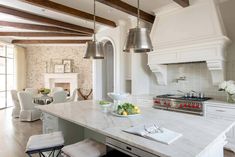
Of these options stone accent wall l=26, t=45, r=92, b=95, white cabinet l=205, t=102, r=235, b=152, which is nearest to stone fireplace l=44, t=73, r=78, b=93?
stone accent wall l=26, t=45, r=92, b=95

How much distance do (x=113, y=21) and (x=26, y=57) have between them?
5.93 metres

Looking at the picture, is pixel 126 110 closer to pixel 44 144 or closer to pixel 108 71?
pixel 44 144

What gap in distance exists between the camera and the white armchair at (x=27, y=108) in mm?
5669

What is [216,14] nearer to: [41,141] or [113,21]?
[113,21]

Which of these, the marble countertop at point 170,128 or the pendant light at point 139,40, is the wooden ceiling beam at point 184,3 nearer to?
the pendant light at point 139,40

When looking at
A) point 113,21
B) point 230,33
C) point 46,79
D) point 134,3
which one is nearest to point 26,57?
point 46,79

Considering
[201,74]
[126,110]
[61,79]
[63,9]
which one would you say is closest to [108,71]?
[63,9]

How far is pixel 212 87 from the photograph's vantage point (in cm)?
385

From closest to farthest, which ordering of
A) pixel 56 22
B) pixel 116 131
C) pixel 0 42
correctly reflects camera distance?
pixel 116 131 < pixel 56 22 < pixel 0 42

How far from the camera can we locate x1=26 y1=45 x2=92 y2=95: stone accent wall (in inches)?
359

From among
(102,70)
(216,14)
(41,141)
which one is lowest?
(41,141)

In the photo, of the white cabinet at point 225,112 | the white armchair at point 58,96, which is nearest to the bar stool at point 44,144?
the white cabinet at point 225,112

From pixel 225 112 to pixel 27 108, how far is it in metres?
5.44

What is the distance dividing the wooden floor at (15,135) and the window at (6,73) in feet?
7.56
